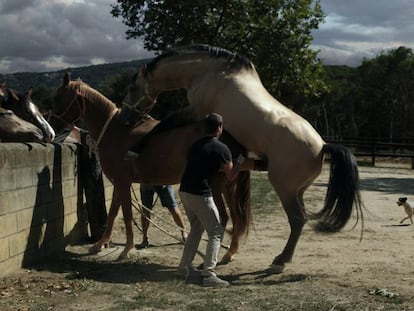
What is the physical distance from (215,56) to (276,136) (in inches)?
56.6

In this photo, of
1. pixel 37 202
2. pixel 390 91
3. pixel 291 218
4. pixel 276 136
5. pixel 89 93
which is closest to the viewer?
pixel 276 136

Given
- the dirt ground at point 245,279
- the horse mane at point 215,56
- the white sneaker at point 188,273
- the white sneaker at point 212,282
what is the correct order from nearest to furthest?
the dirt ground at point 245,279 < the white sneaker at point 212,282 < the white sneaker at point 188,273 < the horse mane at point 215,56

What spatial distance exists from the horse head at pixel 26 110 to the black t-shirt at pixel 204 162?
262 cm

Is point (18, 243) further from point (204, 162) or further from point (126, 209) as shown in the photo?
point (204, 162)

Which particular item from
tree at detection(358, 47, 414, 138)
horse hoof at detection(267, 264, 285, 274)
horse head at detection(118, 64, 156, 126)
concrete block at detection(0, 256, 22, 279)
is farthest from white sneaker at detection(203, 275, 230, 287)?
tree at detection(358, 47, 414, 138)

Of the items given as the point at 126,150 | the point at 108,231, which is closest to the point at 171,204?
the point at 108,231

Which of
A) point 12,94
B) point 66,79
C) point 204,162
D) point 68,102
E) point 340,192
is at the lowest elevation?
point 340,192

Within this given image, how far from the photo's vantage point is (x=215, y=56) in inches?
277

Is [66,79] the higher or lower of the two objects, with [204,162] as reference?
higher

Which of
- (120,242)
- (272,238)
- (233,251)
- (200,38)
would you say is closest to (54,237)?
(120,242)

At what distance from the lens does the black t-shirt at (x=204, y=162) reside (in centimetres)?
575

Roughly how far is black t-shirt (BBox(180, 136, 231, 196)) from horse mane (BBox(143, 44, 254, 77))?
4.94 feet

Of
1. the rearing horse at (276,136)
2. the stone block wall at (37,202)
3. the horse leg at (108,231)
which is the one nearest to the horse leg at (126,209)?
the horse leg at (108,231)

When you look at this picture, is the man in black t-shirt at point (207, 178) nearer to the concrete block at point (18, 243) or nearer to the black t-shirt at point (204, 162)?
the black t-shirt at point (204, 162)
